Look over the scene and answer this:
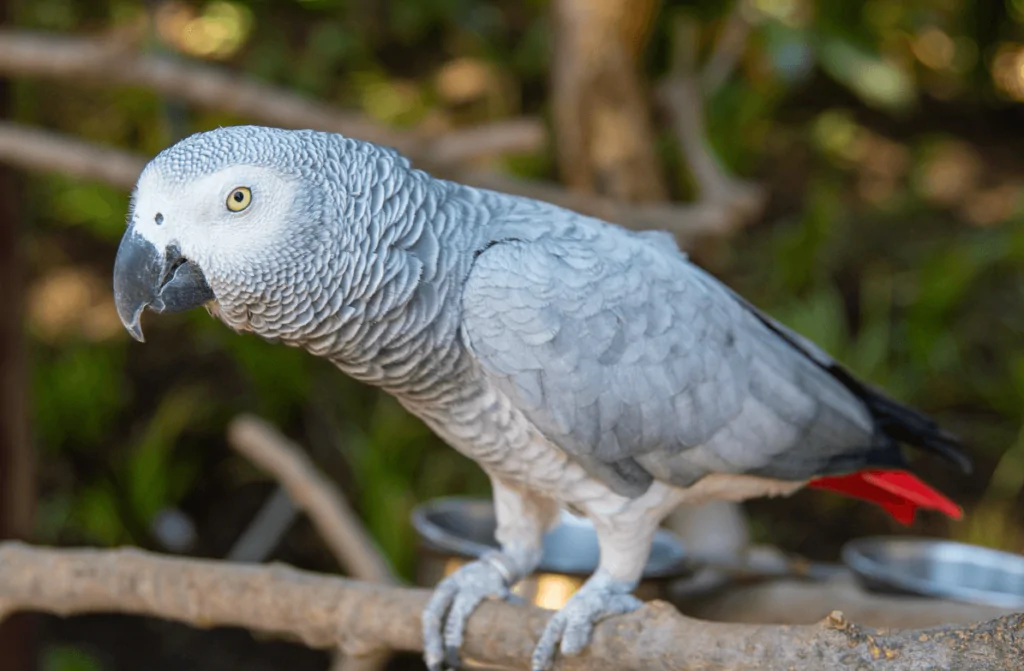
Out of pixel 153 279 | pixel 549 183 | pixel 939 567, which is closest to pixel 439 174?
pixel 153 279

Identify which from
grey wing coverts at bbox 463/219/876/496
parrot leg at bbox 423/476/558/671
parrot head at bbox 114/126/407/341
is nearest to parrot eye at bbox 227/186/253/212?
parrot head at bbox 114/126/407/341

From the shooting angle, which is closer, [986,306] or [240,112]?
[240,112]

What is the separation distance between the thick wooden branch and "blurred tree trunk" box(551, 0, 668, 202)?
3.94 ft

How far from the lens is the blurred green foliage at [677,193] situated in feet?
9.60

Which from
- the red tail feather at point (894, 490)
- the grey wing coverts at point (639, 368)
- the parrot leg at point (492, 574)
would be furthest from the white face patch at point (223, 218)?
the red tail feather at point (894, 490)

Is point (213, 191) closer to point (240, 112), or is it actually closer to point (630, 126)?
point (240, 112)

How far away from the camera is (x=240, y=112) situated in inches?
72.1

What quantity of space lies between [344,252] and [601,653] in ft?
1.65

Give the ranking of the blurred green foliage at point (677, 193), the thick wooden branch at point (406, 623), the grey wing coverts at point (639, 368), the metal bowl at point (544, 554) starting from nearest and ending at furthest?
the thick wooden branch at point (406, 623), the grey wing coverts at point (639, 368), the metal bowl at point (544, 554), the blurred green foliage at point (677, 193)

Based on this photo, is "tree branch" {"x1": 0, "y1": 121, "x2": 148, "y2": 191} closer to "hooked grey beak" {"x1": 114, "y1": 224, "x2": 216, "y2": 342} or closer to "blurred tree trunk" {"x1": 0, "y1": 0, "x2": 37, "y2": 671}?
"blurred tree trunk" {"x1": 0, "y1": 0, "x2": 37, "y2": 671}

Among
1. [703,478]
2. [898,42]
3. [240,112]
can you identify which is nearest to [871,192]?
[898,42]

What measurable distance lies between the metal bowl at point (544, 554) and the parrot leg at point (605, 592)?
18cm

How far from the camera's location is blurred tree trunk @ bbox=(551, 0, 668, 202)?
6.66ft

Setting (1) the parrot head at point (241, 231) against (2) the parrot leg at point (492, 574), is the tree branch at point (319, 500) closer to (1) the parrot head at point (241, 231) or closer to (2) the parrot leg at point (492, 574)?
(2) the parrot leg at point (492, 574)
